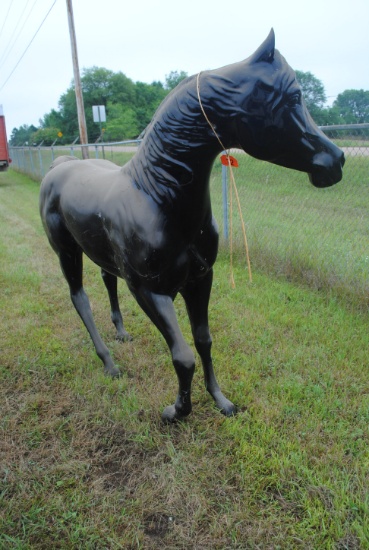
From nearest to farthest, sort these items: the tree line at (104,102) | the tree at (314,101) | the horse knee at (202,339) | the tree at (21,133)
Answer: the horse knee at (202,339)
the tree at (314,101)
the tree line at (104,102)
the tree at (21,133)

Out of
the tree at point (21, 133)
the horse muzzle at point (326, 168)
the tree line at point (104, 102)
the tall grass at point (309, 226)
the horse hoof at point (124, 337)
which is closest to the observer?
the horse muzzle at point (326, 168)

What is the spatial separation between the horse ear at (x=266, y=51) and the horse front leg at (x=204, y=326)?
109 cm

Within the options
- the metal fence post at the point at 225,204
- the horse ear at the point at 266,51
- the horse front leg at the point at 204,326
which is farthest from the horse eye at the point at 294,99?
the metal fence post at the point at 225,204

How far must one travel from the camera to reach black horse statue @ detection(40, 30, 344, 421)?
165 centimetres

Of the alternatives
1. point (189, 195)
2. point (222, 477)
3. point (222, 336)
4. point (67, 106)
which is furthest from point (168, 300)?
point (67, 106)

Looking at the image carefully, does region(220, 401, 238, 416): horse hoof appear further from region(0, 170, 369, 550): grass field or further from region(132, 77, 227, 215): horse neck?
region(132, 77, 227, 215): horse neck

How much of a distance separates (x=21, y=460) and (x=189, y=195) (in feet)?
5.53

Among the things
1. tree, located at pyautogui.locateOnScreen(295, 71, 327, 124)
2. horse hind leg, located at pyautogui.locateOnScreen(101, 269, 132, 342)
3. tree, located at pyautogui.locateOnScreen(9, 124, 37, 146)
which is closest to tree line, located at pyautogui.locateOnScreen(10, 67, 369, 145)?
tree, located at pyautogui.locateOnScreen(9, 124, 37, 146)

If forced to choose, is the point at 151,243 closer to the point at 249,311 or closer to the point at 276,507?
the point at 276,507

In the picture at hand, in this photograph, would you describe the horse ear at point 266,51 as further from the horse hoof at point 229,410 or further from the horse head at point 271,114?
the horse hoof at point 229,410

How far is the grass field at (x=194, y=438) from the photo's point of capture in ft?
5.98

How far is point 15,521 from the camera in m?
1.91

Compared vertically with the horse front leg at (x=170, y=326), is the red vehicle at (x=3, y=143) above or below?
above

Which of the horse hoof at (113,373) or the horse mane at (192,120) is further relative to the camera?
the horse hoof at (113,373)
